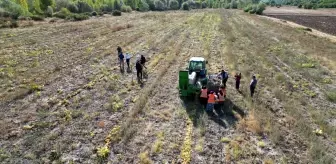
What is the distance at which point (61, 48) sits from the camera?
33812 mm

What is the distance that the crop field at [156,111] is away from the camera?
13352 millimetres

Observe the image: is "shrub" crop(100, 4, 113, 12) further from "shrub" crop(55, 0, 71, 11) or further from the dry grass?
the dry grass

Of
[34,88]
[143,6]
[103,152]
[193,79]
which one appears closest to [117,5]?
[143,6]

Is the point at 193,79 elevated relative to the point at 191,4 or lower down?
lower down

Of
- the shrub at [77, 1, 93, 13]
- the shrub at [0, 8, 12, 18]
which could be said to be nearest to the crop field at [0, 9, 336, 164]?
the shrub at [0, 8, 12, 18]

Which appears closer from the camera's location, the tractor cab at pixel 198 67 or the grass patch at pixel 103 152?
the grass patch at pixel 103 152

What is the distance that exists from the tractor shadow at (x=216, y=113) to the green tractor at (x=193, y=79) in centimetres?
74

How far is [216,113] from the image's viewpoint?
680 inches

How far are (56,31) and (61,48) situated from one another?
1373 centimetres

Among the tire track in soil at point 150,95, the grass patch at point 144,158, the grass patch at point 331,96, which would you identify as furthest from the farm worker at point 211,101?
the grass patch at point 331,96

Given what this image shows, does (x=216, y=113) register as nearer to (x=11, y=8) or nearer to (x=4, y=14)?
(x=4, y=14)

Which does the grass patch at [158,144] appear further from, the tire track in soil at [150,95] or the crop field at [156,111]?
the tire track in soil at [150,95]

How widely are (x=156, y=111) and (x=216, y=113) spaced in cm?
386

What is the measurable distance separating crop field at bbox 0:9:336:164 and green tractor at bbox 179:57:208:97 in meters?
0.84
